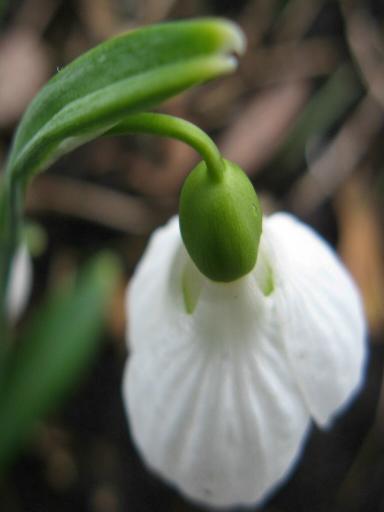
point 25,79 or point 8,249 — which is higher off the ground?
point 8,249

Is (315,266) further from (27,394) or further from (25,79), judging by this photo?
(25,79)

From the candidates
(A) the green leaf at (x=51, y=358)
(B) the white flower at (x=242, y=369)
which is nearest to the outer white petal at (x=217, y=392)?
(B) the white flower at (x=242, y=369)

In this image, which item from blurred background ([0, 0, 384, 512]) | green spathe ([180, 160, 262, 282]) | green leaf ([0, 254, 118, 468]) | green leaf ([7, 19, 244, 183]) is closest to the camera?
green leaf ([7, 19, 244, 183])

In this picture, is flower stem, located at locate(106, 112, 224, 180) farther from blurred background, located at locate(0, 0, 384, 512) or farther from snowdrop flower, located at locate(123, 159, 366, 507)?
blurred background, located at locate(0, 0, 384, 512)

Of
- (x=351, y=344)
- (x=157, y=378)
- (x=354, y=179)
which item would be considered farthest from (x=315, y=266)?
(x=354, y=179)

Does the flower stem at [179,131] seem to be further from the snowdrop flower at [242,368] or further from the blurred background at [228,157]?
the blurred background at [228,157]

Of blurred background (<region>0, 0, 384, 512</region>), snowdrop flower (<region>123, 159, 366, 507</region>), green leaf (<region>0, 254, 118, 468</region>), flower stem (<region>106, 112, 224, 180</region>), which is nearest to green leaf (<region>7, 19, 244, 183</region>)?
flower stem (<region>106, 112, 224, 180</region>)
